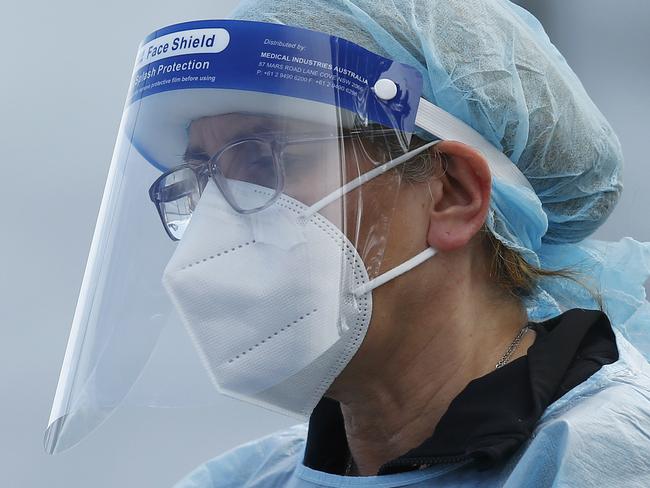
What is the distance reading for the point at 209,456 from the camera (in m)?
2.07

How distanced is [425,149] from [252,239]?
0.30 metres

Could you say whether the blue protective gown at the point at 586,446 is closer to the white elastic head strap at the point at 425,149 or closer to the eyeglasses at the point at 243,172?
the white elastic head strap at the point at 425,149

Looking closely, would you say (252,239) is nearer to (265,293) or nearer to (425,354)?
(265,293)

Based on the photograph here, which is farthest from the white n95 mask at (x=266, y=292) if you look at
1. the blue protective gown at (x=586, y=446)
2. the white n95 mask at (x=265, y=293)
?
the blue protective gown at (x=586, y=446)

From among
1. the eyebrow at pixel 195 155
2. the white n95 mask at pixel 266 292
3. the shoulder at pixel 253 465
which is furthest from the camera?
the shoulder at pixel 253 465

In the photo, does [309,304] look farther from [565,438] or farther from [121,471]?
[121,471]

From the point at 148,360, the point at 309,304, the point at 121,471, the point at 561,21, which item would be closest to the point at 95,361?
the point at 148,360

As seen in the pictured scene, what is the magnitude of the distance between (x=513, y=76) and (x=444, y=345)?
43 cm

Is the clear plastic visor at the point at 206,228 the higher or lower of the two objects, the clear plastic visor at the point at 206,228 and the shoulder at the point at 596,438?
the higher

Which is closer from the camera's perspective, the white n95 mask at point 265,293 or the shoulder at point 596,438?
the shoulder at point 596,438

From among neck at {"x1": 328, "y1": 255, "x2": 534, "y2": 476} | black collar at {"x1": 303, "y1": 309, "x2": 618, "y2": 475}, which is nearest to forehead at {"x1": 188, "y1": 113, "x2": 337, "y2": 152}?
neck at {"x1": 328, "y1": 255, "x2": 534, "y2": 476}

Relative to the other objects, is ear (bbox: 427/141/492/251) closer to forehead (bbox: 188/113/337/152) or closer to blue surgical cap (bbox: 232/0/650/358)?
blue surgical cap (bbox: 232/0/650/358)

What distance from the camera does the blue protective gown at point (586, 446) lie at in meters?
1.22

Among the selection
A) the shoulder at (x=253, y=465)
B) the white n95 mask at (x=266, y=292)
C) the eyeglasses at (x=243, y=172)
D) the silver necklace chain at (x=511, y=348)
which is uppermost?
the eyeglasses at (x=243, y=172)
